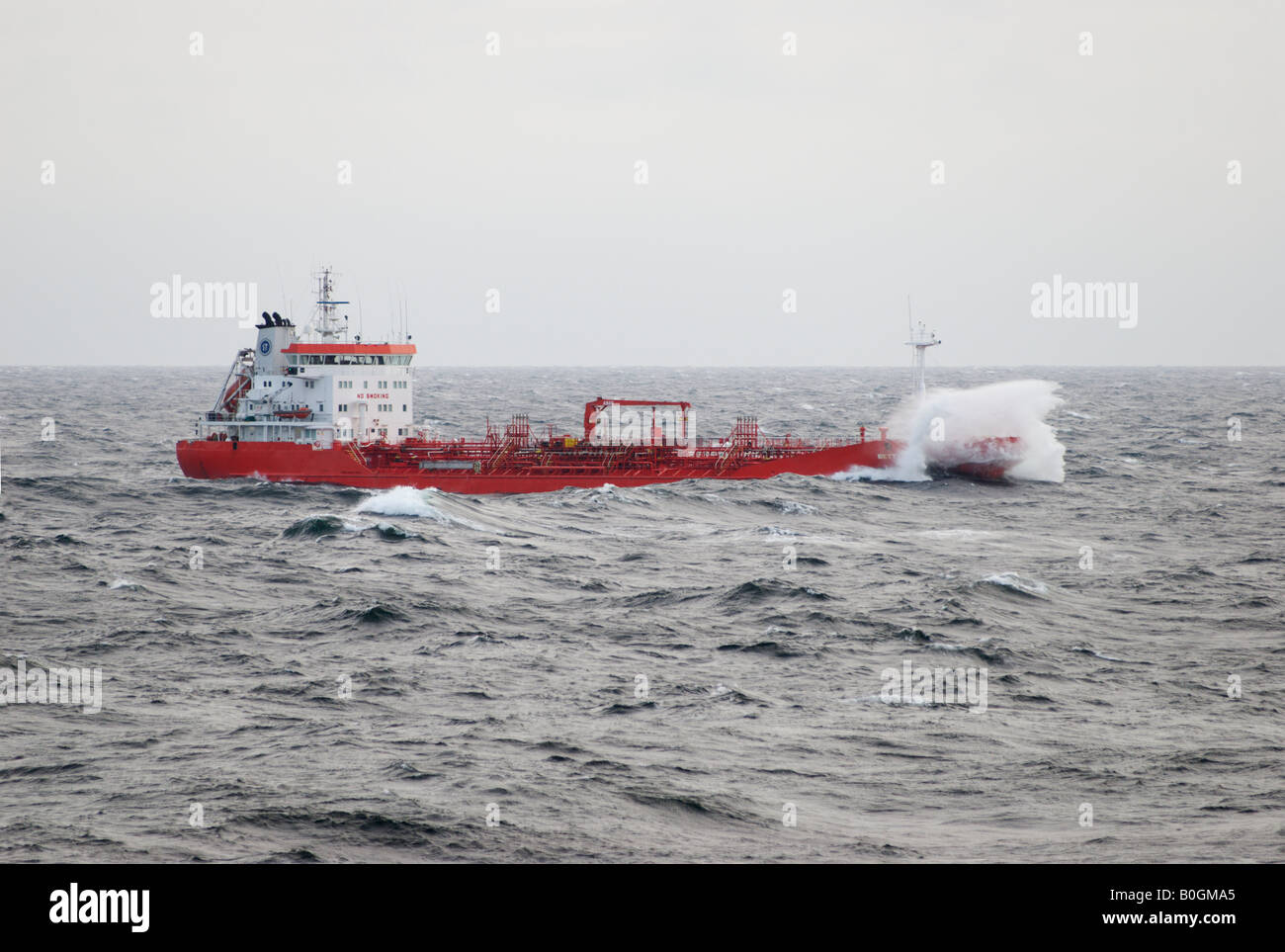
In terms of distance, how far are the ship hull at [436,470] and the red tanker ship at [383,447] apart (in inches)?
1.8

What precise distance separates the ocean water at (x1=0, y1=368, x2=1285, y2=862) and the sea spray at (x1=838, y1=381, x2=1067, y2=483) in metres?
9.55

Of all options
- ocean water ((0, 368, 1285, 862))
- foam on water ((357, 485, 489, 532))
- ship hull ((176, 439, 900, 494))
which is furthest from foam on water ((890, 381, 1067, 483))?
foam on water ((357, 485, 489, 532))

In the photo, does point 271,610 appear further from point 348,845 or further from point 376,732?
point 348,845

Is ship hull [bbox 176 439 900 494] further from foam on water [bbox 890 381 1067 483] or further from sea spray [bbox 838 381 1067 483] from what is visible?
foam on water [bbox 890 381 1067 483]

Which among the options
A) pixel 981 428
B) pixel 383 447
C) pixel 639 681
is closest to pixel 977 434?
pixel 981 428

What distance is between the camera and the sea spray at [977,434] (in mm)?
58875

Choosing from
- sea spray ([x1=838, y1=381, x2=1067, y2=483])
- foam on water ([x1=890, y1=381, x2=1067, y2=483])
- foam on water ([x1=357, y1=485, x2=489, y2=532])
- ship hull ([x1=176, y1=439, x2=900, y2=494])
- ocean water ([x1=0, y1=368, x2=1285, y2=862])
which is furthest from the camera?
foam on water ([x1=890, y1=381, x2=1067, y2=483])

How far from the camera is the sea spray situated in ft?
193

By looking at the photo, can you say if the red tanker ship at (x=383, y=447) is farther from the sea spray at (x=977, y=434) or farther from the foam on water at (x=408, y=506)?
the foam on water at (x=408, y=506)

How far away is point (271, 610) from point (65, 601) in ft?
17.2

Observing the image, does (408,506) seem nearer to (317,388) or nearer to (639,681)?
(317,388)

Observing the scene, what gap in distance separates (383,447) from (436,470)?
2805 mm

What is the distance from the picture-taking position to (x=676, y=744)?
64.6 ft
